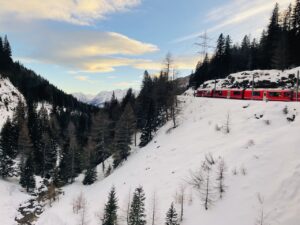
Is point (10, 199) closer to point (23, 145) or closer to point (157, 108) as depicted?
point (23, 145)

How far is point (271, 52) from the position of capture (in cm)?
7544

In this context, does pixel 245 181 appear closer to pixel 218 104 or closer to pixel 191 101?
pixel 218 104

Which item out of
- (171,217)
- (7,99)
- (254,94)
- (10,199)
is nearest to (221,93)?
(254,94)

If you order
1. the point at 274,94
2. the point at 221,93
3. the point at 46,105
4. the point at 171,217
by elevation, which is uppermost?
the point at 221,93

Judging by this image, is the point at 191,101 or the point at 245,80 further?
the point at 245,80

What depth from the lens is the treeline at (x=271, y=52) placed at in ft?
224

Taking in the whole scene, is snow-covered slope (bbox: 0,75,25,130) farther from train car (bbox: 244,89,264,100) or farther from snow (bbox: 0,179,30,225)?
train car (bbox: 244,89,264,100)

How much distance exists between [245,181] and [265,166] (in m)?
2.69

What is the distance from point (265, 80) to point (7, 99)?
3181 inches

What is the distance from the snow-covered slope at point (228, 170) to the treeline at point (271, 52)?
26565 mm

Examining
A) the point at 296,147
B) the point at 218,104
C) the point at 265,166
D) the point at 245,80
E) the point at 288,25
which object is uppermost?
the point at 288,25

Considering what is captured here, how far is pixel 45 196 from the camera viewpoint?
50.9m

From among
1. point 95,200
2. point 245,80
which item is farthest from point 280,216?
point 245,80

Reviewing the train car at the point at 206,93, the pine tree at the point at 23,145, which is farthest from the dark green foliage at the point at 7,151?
the train car at the point at 206,93
